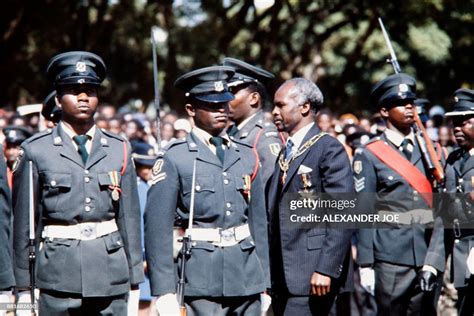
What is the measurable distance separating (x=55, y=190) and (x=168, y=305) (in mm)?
1095

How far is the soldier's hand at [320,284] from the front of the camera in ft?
25.9

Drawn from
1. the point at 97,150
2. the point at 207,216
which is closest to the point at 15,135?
the point at 97,150

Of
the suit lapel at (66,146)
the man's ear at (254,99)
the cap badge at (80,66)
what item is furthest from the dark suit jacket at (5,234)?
the man's ear at (254,99)

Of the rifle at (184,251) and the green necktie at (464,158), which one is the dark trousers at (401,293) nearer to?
the green necktie at (464,158)

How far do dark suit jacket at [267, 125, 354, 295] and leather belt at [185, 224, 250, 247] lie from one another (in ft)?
2.61

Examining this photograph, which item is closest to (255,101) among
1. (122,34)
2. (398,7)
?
(398,7)

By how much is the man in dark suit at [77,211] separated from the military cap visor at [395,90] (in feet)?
10.0

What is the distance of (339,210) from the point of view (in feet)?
26.8

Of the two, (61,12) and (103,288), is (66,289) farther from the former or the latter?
(61,12)

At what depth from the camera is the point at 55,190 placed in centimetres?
729

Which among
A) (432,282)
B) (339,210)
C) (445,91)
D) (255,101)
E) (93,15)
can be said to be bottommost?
(432,282)

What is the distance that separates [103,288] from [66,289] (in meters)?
0.25

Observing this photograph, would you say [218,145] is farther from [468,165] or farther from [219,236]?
[468,165]
